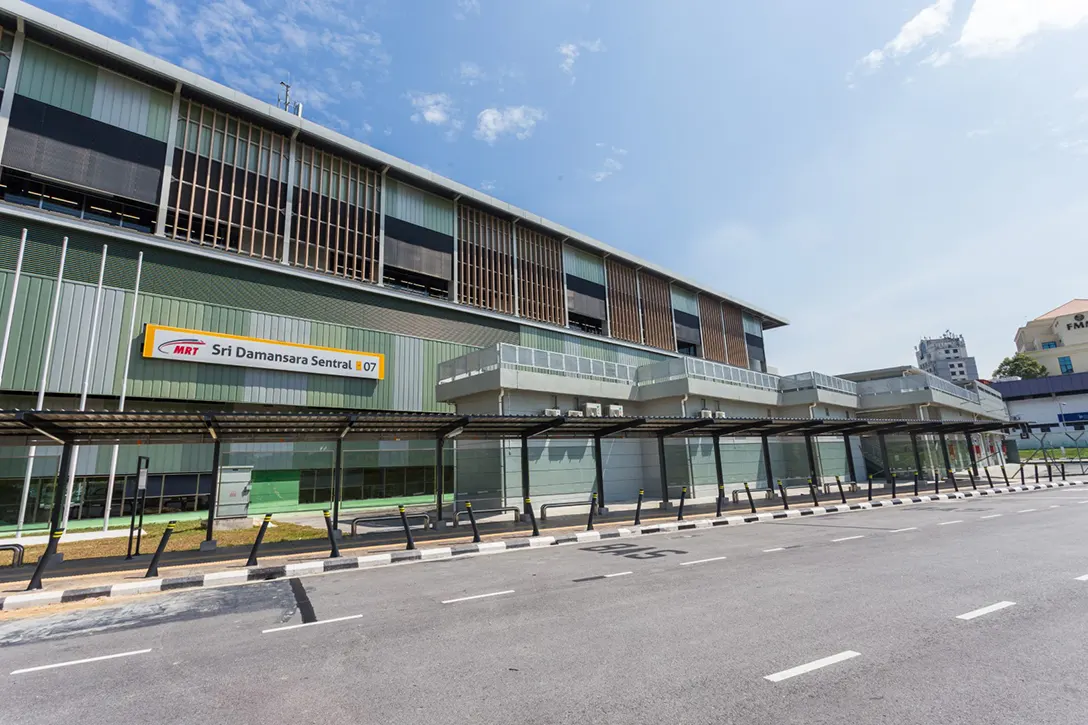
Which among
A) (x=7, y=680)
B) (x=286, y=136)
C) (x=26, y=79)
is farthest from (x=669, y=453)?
(x=26, y=79)

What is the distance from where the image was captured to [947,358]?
164375mm

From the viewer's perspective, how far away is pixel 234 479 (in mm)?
19000

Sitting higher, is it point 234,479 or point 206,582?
point 234,479

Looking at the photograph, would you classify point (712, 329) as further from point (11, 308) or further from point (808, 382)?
point (11, 308)

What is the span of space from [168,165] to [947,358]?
205460mm

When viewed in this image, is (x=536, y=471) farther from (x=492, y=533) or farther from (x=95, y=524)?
(x=95, y=524)

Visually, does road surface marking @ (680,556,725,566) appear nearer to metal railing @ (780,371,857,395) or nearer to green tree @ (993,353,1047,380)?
metal railing @ (780,371,857,395)

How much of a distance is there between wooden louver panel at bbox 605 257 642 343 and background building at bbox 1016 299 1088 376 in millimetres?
76008

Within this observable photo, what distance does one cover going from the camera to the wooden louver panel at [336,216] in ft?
88.7

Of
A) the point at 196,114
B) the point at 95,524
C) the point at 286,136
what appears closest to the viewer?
the point at 95,524

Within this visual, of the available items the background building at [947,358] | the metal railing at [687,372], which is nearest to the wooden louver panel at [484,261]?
the metal railing at [687,372]

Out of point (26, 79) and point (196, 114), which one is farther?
point (196, 114)

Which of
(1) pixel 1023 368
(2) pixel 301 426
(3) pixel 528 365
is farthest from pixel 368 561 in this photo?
(1) pixel 1023 368

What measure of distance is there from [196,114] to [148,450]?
53.4ft
